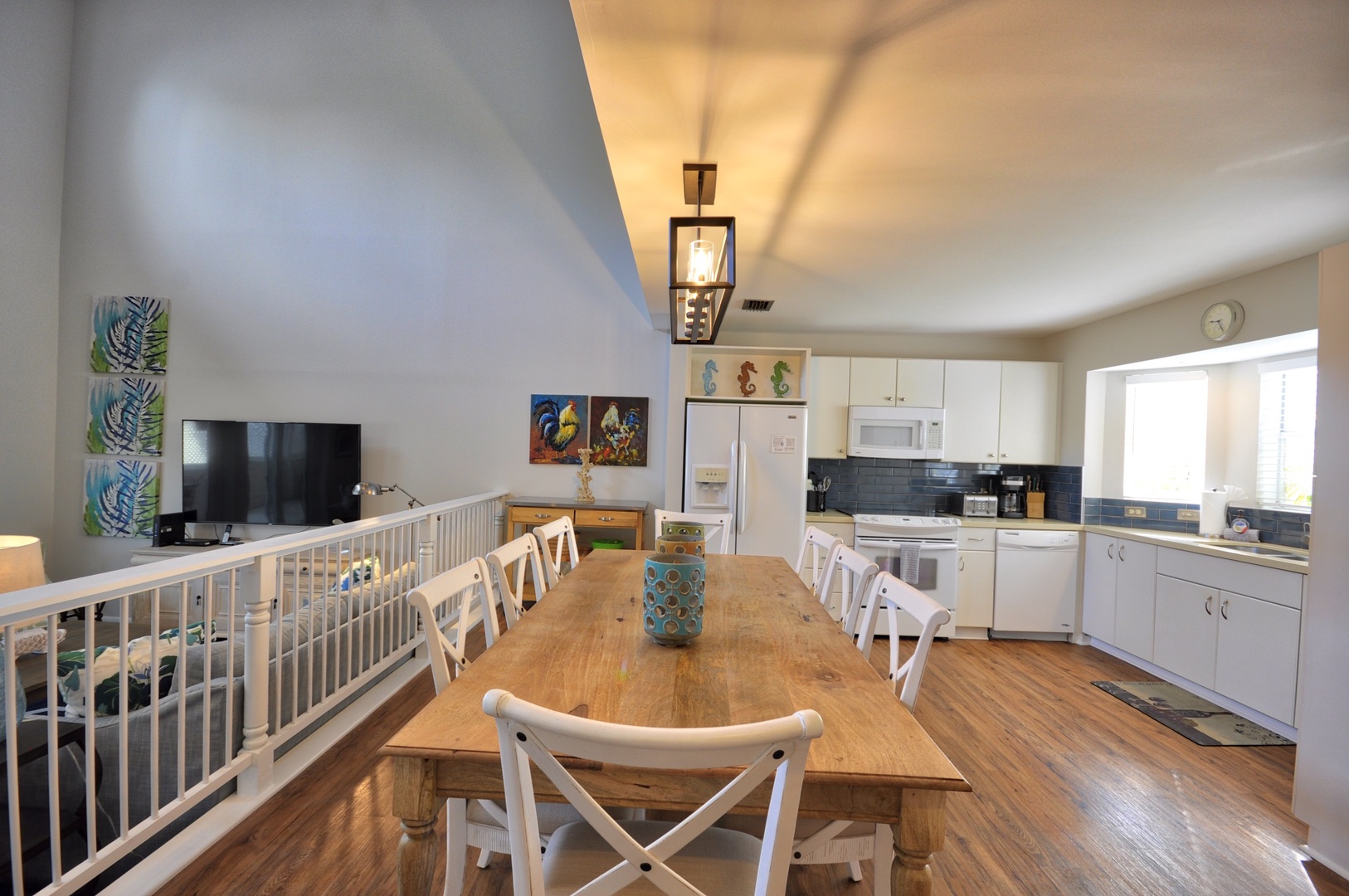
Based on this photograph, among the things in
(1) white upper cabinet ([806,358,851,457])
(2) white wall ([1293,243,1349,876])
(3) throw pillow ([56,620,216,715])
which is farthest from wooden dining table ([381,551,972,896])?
(1) white upper cabinet ([806,358,851,457])

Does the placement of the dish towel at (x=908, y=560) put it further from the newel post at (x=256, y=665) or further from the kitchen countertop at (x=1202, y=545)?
the newel post at (x=256, y=665)

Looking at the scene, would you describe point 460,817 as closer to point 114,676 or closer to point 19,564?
point 114,676

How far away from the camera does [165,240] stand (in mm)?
5426

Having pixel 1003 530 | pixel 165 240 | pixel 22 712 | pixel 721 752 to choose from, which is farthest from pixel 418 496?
pixel 721 752

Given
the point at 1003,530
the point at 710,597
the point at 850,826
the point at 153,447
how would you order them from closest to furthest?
1. the point at 850,826
2. the point at 710,597
3. the point at 1003,530
4. the point at 153,447

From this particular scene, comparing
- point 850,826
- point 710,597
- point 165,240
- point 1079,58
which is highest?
point 165,240

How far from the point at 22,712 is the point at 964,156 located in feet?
9.53

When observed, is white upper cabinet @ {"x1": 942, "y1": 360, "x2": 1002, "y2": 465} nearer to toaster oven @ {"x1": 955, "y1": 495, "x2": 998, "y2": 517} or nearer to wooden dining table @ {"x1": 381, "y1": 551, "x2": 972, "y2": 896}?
toaster oven @ {"x1": 955, "y1": 495, "x2": 998, "y2": 517}

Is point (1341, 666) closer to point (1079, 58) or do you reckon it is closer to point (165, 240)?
point (1079, 58)

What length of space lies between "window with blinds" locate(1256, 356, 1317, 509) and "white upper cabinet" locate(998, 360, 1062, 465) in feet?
3.96

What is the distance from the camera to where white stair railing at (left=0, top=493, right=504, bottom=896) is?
152cm

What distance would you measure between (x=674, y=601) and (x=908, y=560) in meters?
3.37

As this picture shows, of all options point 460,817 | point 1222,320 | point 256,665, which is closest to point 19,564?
point 256,665

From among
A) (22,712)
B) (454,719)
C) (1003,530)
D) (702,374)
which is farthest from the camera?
(702,374)
